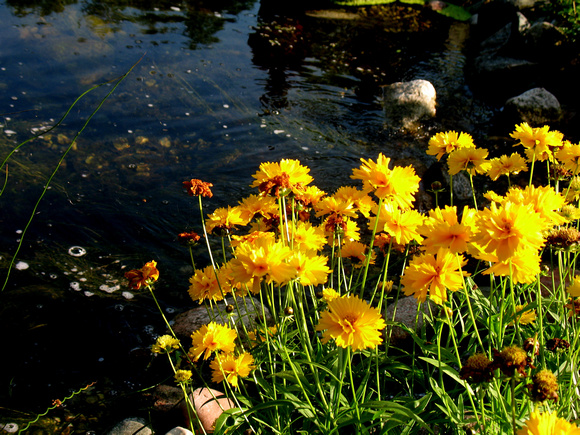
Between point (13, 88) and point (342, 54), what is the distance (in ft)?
21.5

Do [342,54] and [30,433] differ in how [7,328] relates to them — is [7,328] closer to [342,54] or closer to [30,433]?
[30,433]

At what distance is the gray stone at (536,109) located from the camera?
747cm

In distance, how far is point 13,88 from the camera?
697cm

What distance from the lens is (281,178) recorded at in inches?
67.1

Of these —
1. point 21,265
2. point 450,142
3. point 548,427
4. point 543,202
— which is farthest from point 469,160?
point 21,265

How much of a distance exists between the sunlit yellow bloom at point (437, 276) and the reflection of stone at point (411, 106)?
250 inches

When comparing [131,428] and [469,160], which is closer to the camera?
[469,160]

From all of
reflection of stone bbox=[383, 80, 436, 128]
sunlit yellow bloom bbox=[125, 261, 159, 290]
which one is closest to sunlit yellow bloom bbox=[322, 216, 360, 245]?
sunlit yellow bloom bbox=[125, 261, 159, 290]

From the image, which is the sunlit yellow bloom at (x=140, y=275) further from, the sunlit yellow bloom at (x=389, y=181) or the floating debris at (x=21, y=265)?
the floating debris at (x=21, y=265)

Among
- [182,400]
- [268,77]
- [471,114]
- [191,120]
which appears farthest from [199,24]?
[182,400]

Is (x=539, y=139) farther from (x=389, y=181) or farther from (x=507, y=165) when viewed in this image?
(x=389, y=181)

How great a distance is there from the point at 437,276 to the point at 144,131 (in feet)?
19.1

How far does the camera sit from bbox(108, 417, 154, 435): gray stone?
8.57 ft

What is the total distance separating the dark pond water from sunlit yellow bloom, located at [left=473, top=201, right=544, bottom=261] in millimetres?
1627
